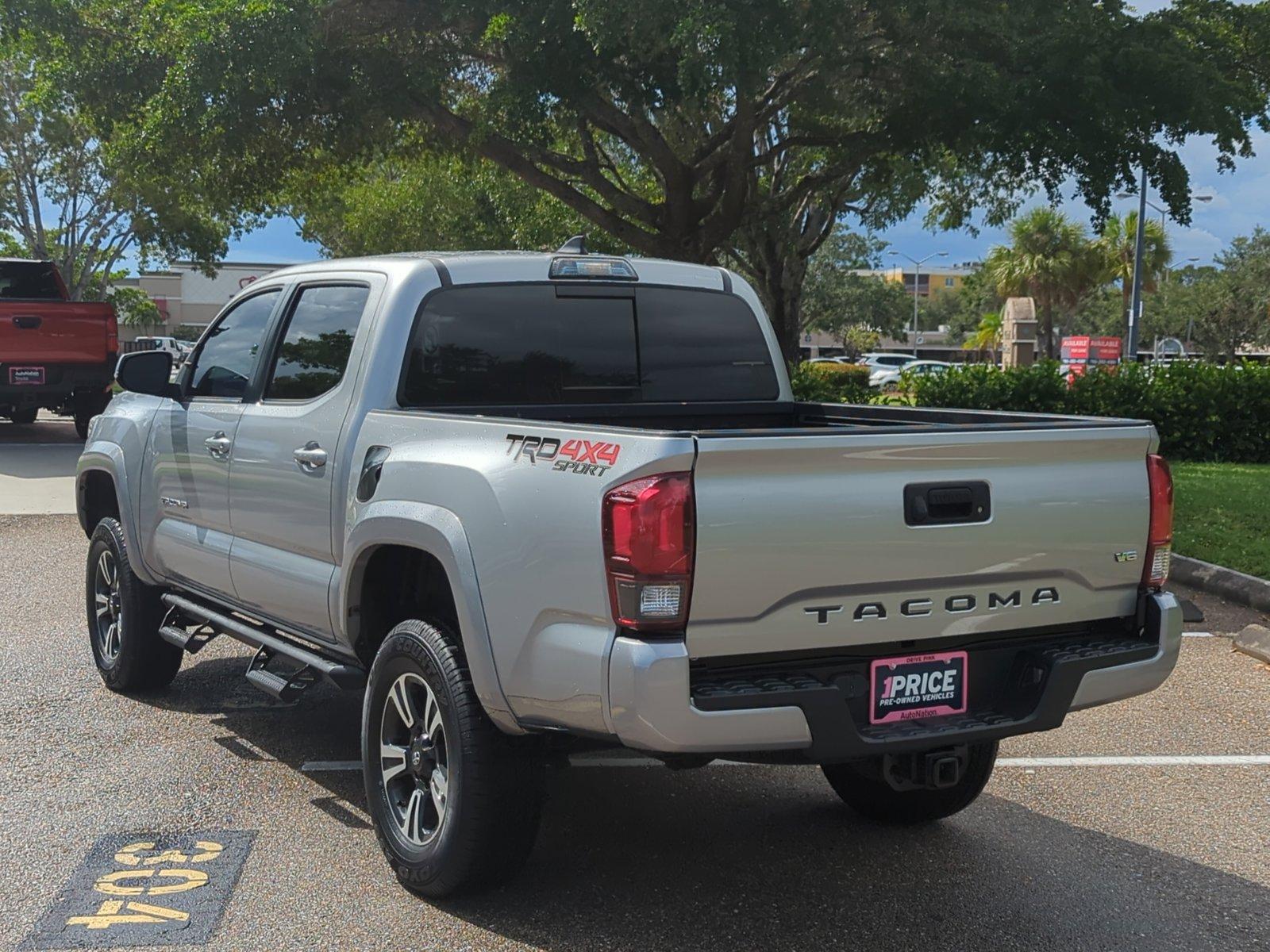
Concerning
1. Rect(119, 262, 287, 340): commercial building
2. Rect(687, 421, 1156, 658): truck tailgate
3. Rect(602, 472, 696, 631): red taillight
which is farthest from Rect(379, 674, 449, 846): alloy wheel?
Rect(119, 262, 287, 340): commercial building

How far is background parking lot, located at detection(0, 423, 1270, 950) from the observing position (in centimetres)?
397

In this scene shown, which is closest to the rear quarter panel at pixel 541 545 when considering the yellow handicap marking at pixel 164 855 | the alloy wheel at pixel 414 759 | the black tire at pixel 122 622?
the alloy wheel at pixel 414 759

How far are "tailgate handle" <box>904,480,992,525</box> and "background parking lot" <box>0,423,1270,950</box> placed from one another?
125 cm

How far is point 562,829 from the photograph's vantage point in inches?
189

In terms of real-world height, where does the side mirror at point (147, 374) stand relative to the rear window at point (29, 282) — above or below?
below

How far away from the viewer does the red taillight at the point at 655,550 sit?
131 inches

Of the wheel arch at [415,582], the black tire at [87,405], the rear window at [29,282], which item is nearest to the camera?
the wheel arch at [415,582]

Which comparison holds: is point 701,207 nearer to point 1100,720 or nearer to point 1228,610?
point 1228,610

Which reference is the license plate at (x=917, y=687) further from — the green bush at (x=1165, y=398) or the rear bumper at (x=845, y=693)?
the green bush at (x=1165, y=398)

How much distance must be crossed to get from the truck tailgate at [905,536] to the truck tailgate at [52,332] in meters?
16.0

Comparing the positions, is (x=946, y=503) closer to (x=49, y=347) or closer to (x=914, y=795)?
(x=914, y=795)

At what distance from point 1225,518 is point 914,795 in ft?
24.9

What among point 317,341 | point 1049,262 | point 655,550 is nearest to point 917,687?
point 655,550

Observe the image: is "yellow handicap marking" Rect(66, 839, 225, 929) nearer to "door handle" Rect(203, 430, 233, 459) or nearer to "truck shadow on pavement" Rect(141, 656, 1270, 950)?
"truck shadow on pavement" Rect(141, 656, 1270, 950)
